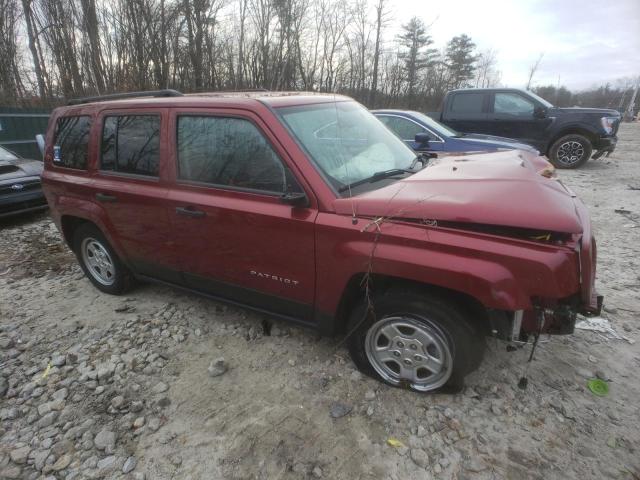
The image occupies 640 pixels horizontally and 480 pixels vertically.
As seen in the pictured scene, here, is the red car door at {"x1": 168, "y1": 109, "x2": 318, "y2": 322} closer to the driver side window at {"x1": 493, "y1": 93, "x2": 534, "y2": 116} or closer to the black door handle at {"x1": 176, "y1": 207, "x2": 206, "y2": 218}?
the black door handle at {"x1": 176, "y1": 207, "x2": 206, "y2": 218}

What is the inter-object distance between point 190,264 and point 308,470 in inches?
68.8

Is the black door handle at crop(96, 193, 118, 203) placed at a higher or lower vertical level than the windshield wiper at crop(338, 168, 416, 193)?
lower

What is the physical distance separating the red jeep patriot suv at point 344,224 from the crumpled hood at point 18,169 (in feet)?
13.8

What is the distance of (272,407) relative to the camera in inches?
93.1

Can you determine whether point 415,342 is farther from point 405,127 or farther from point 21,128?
point 21,128

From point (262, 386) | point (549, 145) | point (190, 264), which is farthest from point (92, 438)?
point (549, 145)

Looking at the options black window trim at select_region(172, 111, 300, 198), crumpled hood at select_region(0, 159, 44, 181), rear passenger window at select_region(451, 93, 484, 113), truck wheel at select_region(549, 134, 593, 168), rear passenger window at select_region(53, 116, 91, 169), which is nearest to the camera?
black window trim at select_region(172, 111, 300, 198)

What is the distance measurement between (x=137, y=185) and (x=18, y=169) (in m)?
5.26

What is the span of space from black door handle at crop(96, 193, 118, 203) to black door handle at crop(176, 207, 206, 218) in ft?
2.61

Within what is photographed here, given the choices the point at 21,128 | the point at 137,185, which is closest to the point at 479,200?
the point at 137,185

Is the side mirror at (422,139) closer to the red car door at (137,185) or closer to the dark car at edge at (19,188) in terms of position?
the red car door at (137,185)

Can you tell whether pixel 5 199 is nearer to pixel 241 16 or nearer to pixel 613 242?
pixel 613 242

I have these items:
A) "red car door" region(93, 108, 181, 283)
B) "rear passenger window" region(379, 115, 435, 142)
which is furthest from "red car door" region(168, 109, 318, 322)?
"rear passenger window" region(379, 115, 435, 142)

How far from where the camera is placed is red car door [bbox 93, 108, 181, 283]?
9.40 feet
